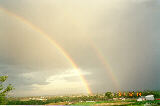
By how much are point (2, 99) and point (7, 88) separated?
8.03ft

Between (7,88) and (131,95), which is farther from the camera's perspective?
(131,95)

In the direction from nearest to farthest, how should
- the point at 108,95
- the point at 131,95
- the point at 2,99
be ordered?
the point at 2,99, the point at 131,95, the point at 108,95

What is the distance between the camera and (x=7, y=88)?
36312 millimetres

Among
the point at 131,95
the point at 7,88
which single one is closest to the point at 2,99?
the point at 7,88

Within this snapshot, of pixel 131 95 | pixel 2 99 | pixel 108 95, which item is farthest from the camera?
pixel 108 95

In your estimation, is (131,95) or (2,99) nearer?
(2,99)

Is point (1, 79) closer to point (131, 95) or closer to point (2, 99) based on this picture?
point (2, 99)

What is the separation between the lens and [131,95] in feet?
422

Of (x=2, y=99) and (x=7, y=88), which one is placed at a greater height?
(x=7, y=88)

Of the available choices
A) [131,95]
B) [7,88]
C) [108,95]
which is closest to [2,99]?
[7,88]

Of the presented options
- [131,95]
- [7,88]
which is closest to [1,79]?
[7,88]

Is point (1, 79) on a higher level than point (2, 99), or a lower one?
higher

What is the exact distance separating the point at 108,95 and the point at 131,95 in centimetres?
2369

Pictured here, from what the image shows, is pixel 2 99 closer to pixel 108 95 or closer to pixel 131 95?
pixel 131 95
